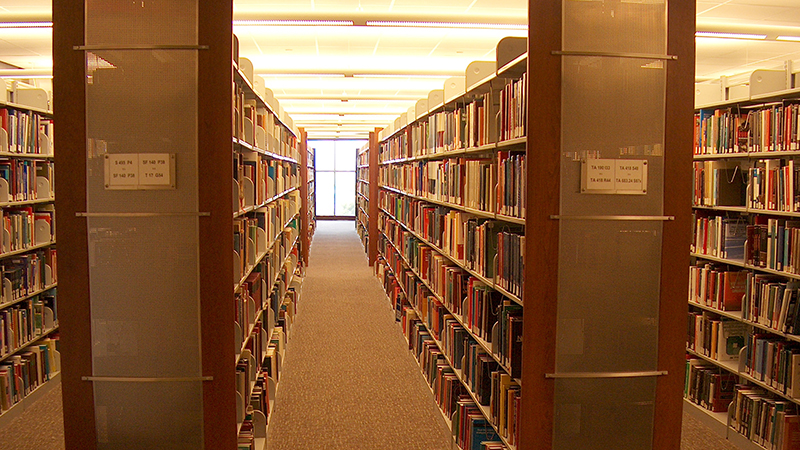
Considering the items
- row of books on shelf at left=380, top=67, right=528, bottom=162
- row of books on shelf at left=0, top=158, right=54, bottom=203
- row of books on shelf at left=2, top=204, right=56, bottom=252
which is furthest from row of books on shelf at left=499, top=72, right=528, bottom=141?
row of books on shelf at left=0, top=158, right=54, bottom=203

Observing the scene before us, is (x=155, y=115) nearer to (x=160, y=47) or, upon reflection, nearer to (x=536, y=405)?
(x=160, y=47)

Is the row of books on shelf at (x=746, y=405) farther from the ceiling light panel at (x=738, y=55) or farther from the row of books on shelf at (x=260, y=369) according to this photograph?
the ceiling light panel at (x=738, y=55)

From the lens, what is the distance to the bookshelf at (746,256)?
12.6 ft

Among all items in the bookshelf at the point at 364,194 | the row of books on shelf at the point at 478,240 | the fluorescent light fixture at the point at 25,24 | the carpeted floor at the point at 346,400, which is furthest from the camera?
the bookshelf at the point at 364,194

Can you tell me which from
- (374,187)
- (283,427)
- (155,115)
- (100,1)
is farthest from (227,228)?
(374,187)

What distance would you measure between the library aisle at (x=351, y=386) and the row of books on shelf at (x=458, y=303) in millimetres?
544

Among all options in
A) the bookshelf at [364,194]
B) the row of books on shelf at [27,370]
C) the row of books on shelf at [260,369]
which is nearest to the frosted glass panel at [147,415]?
the row of books on shelf at [260,369]

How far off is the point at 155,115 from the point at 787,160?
3723 mm

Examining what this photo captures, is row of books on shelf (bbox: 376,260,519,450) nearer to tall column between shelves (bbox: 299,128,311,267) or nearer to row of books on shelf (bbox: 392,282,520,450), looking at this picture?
row of books on shelf (bbox: 392,282,520,450)

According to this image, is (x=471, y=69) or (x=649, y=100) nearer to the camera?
(x=649, y=100)

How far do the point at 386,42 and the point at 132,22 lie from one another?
5.00 metres

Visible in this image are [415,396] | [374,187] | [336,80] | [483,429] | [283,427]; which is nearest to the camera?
[483,429]

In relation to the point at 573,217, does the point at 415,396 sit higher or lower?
lower

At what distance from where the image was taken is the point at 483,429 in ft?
11.4
